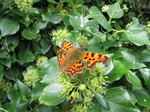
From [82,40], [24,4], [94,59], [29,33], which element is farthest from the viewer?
[29,33]

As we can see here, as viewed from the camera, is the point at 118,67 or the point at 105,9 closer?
the point at 118,67

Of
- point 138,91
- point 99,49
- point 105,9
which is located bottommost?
point 138,91

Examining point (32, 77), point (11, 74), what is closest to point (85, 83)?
point (32, 77)

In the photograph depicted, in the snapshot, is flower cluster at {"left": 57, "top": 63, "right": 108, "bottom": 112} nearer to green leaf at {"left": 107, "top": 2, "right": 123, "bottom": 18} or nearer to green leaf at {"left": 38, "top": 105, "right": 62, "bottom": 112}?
green leaf at {"left": 38, "top": 105, "right": 62, "bottom": 112}

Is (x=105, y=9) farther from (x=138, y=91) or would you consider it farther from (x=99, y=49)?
(x=138, y=91)

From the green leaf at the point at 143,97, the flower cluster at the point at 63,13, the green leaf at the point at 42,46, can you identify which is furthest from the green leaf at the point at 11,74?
the green leaf at the point at 143,97

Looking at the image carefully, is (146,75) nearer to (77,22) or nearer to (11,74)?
(77,22)

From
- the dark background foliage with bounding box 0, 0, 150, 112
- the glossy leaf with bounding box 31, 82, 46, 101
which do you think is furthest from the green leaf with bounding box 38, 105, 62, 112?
the glossy leaf with bounding box 31, 82, 46, 101

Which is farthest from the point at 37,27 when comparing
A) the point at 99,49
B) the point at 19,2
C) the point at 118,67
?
the point at 118,67
